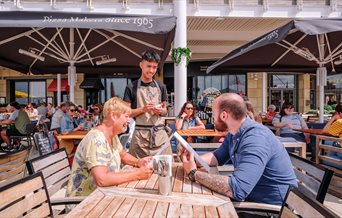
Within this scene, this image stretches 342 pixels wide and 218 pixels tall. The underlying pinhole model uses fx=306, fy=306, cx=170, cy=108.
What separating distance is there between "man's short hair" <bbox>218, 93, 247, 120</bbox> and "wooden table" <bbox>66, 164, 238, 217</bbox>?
50 centimetres

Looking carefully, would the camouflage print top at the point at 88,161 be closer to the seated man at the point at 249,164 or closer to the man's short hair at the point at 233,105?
the seated man at the point at 249,164

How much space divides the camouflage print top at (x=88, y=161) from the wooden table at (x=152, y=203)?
0.66 feet

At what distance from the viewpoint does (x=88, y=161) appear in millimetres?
1893

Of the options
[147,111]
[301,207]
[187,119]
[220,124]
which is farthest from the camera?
[187,119]

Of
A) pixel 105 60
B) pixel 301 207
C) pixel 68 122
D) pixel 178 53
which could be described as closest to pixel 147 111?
pixel 301 207

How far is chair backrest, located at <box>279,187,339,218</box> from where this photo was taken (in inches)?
43.6

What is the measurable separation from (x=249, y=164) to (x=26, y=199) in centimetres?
120

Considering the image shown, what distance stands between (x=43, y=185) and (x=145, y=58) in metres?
1.59

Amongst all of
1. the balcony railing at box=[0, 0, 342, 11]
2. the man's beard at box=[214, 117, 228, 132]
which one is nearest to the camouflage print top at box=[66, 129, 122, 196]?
the man's beard at box=[214, 117, 228, 132]

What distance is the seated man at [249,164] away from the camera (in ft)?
5.65

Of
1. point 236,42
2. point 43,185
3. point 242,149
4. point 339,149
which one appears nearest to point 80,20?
point 43,185

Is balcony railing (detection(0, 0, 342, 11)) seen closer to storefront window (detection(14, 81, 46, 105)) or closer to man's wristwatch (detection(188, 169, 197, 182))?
man's wristwatch (detection(188, 169, 197, 182))

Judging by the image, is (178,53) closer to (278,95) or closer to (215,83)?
(215,83)

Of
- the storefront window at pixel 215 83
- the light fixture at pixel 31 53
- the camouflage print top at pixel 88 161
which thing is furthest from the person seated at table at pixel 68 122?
the storefront window at pixel 215 83
